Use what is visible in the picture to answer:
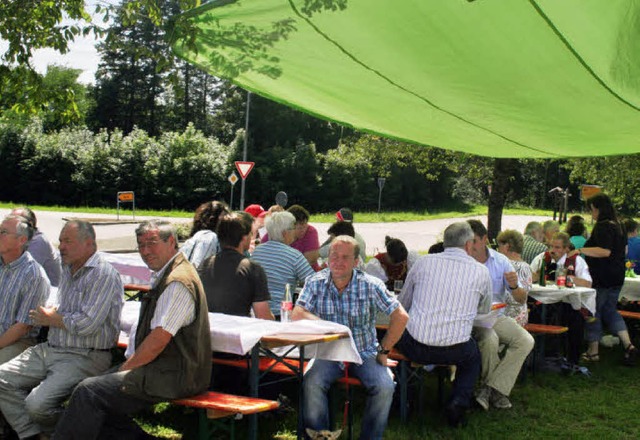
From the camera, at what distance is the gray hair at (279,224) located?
603 centimetres

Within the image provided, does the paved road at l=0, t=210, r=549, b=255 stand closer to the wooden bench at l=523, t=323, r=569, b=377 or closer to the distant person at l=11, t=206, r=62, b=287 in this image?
the wooden bench at l=523, t=323, r=569, b=377

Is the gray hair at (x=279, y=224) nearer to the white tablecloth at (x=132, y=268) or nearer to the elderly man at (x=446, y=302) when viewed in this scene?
the elderly man at (x=446, y=302)

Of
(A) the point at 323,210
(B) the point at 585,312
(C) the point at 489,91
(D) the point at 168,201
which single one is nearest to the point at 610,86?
(C) the point at 489,91

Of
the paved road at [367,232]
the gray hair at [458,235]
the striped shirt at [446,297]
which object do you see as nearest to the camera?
the striped shirt at [446,297]

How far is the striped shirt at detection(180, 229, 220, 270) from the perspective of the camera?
605 cm

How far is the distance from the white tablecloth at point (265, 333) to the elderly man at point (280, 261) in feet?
3.78

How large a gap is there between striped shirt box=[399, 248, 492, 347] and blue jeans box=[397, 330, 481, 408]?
0.05 m

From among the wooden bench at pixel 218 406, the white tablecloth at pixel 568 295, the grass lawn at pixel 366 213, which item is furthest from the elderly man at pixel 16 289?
the grass lawn at pixel 366 213

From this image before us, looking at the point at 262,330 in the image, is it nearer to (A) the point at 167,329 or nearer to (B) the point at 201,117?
(A) the point at 167,329

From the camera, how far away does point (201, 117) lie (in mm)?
68375

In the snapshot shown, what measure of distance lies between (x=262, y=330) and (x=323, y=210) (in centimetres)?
4186

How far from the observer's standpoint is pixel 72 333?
4664 mm

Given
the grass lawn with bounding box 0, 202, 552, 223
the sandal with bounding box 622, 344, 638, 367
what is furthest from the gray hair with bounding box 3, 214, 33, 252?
the grass lawn with bounding box 0, 202, 552, 223

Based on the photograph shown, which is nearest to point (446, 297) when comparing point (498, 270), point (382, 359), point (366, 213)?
→ point (382, 359)
